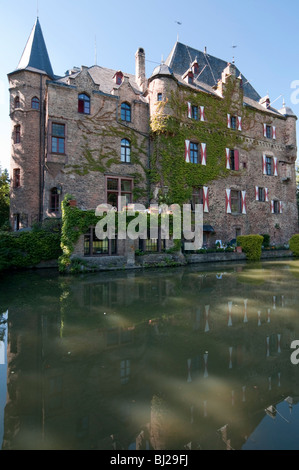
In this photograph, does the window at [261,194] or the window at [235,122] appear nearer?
the window at [235,122]

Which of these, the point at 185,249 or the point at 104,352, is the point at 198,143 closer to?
the point at 185,249

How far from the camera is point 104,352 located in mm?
4125

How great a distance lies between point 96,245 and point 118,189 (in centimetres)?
638

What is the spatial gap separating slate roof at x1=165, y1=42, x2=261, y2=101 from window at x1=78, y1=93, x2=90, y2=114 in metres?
8.59

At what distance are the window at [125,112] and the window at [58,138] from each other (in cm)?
482

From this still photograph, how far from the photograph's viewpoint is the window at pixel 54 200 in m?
18.0

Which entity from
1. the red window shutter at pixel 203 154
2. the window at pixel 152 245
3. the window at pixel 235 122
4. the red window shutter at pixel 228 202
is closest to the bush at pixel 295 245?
the red window shutter at pixel 228 202

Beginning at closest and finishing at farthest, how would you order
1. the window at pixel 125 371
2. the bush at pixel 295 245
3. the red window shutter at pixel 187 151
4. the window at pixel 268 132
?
1. the window at pixel 125 371
2. the red window shutter at pixel 187 151
3. the bush at pixel 295 245
4. the window at pixel 268 132

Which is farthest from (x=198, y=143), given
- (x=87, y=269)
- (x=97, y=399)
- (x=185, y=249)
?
(x=97, y=399)

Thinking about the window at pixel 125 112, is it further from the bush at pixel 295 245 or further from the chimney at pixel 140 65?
the bush at pixel 295 245

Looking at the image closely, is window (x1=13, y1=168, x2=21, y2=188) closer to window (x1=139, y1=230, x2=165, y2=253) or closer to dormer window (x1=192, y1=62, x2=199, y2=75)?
window (x1=139, y1=230, x2=165, y2=253)

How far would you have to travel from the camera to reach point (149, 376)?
11.3ft

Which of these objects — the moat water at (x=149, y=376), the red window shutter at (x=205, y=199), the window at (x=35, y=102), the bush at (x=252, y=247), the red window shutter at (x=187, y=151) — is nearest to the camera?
the moat water at (x=149, y=376)
